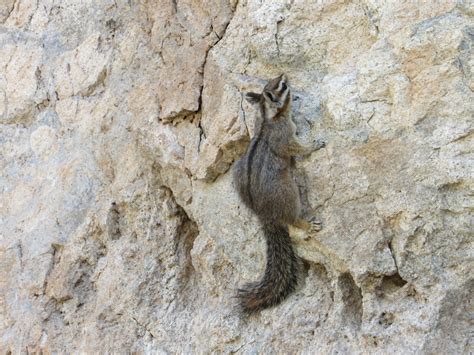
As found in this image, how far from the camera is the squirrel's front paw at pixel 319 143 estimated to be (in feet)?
14.7

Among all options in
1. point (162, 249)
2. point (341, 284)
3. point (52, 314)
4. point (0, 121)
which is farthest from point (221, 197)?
point (0, 121)

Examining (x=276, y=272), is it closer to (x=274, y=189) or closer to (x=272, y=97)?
(x=274, y=189)

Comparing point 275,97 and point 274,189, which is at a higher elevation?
point 275,97

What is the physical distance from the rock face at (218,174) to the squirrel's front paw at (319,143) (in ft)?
0.14

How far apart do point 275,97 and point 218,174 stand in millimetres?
815

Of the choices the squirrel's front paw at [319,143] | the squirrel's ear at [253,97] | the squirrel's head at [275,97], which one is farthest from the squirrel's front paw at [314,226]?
the squirrel's ear at [253,97]

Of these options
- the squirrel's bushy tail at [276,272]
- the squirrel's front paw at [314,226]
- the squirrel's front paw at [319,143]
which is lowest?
the squirrel's bushy tail at [276,272]

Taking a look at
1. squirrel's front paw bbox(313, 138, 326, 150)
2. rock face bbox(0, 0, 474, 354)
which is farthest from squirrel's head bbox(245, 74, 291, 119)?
squirrel's front paw bbox(313, 138, 326, 150)

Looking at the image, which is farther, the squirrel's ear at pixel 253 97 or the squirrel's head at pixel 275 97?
the squirrel's ear at pixel 253 97

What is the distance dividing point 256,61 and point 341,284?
1.68m

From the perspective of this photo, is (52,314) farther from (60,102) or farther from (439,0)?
(439,0)

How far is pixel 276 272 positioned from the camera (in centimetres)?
469

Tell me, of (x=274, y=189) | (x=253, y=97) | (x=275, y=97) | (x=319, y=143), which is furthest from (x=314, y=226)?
(x=253, y=97)

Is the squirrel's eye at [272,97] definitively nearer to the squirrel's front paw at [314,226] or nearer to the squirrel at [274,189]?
the squirrel at [274,189]
